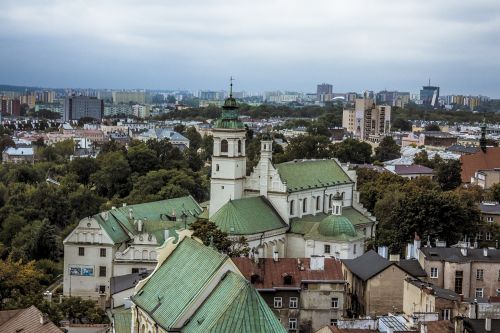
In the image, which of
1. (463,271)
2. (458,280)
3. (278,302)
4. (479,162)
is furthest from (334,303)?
(479,162)

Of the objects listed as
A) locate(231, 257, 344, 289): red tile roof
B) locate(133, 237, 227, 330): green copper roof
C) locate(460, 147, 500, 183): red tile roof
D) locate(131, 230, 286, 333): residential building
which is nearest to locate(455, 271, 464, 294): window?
locate(231, 257, 344, 289): red tile roof

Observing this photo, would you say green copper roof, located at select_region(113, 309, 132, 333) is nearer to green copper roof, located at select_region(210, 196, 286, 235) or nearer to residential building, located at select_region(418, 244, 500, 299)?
green copper roof, located at select_region(210, 196, 286, 235)

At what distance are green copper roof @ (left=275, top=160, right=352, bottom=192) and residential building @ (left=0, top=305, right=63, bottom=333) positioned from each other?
85.6ft

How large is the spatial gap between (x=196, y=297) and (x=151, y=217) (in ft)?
119

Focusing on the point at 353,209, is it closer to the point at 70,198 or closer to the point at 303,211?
the point at 303,211

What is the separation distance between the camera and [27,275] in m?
54.7

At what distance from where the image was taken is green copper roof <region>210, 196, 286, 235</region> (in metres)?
57.2

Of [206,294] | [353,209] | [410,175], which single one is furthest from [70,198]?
[206,294]

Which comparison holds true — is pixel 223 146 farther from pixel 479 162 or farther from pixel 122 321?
pixel 479 162

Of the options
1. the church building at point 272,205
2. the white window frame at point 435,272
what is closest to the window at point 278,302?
the white window frame at point 435,272

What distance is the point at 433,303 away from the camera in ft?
128

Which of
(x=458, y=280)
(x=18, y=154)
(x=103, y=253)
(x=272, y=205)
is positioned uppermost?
(x=272, y=205)

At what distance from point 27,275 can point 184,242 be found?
784 inches

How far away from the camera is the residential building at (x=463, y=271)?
48656mm
